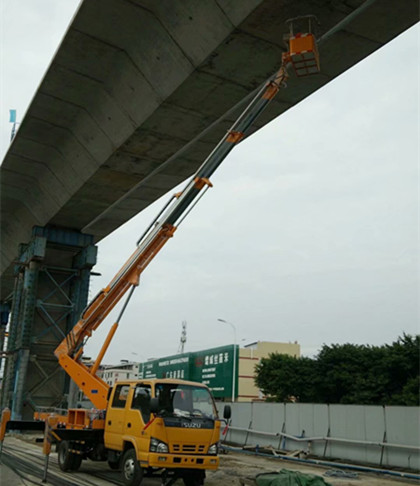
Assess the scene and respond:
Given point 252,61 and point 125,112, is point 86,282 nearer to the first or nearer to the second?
point 125,112

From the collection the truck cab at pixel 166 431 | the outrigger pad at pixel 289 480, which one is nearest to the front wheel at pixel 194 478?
the truck cab at pixel 166 431

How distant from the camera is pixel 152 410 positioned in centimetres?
945

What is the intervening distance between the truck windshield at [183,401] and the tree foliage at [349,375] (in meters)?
29.9

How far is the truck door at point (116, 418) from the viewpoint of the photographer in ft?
35.1

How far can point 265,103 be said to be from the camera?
35.1ft

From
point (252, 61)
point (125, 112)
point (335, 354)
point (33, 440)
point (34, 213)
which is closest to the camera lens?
point (252, 61)

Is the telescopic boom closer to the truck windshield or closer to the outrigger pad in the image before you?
the truck windshield

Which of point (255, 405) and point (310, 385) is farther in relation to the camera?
point (310, 385)

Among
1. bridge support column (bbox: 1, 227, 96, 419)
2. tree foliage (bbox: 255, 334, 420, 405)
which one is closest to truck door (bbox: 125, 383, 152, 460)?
bridge support column (bbox: 1, 227, 96, 419)

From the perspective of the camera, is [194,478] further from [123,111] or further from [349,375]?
[349,375]

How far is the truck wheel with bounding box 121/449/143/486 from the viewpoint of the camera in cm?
962

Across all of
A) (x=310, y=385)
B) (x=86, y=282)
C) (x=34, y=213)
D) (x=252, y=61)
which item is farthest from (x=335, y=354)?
(x=252, y=61)

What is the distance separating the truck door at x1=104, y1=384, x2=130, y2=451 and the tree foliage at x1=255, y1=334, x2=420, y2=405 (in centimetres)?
3019

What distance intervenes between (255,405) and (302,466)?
7358 mm
